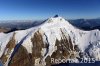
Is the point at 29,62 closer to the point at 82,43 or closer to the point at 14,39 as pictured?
the point at 14,39

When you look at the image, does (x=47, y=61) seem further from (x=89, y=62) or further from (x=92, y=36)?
(x=92, y=36)

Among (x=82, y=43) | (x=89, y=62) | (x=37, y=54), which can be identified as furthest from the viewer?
(x=82, y=43)

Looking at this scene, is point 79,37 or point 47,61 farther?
point 79,37

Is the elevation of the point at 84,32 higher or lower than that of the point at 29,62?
higher

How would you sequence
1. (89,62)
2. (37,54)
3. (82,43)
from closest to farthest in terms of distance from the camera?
1. (89,62)
2. (37,54)
3. (82,43)

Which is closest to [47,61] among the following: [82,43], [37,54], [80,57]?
[37,54]

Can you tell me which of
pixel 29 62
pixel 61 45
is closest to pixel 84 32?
pixel 61 45
